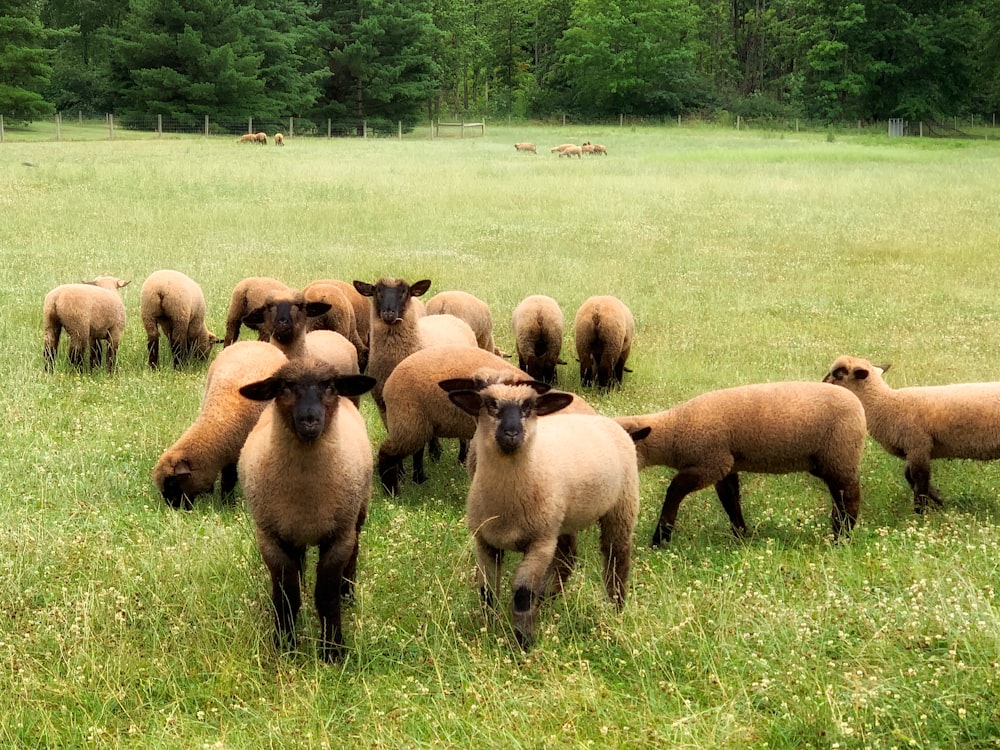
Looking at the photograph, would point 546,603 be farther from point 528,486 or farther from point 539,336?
point 539,336

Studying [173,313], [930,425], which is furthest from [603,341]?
[173,313]

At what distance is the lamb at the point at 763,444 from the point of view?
21.8 ft

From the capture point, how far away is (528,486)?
4.87 m

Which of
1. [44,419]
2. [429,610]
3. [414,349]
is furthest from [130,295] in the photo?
[429,610]

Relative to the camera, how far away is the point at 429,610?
4844 millimetres

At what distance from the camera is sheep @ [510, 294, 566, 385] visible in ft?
33.8

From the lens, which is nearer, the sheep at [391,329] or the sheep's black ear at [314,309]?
the sheep's black ear at [314,309]

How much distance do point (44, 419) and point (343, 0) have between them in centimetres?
7454

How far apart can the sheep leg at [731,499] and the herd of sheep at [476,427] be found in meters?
0.01

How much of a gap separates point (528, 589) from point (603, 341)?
576 cm

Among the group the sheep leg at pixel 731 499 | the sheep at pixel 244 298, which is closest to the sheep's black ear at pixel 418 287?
the sheep at pixel 244 298

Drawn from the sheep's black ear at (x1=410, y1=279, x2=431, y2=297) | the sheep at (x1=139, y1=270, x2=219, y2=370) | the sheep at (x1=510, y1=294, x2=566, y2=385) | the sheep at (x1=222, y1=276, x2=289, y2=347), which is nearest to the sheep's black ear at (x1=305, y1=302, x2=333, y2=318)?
the sheep's black ear at (x1=410, y1=279, x2=431, y2=297)

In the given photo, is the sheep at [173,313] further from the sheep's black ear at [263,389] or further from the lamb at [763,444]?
the sheep's black ear at [263,389]

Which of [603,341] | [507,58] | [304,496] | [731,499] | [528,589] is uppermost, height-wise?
[507,58]
